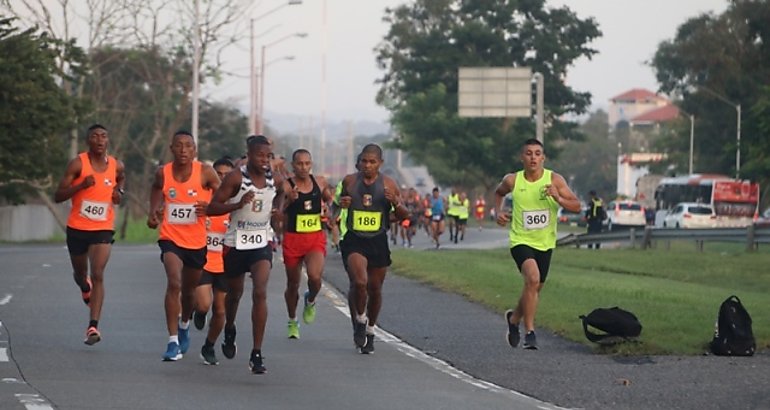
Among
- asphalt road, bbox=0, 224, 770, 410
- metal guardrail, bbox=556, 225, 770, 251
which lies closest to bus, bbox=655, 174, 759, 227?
metal guardrail, bbox=556, 225, 770, 251

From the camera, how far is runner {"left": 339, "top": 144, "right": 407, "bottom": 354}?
52.0ft

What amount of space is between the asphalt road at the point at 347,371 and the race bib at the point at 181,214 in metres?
1.15

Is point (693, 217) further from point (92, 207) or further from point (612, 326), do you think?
point (92, 207)

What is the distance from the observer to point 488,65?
319 feet

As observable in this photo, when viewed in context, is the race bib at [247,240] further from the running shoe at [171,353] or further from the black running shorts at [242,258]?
the running shoe at [171,353]

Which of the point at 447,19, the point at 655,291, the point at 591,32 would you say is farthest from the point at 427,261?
the point at 447,19

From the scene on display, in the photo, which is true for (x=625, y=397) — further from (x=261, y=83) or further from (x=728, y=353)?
(x=261, y=83)

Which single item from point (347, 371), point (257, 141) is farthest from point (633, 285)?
point (257, 141)

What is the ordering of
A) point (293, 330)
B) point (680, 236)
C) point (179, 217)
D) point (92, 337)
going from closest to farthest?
point (179, 217)
point (92, 337)
point (293, 330)
point (680, 236)

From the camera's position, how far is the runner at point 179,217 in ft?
47.0

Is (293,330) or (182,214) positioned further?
(293,330)

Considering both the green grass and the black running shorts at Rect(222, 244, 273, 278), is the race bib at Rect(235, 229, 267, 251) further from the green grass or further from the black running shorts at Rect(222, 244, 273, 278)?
the green grass

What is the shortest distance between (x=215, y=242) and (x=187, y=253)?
3.27ft

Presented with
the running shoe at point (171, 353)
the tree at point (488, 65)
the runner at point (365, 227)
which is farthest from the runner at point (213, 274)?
the tree at point (488, 65)
